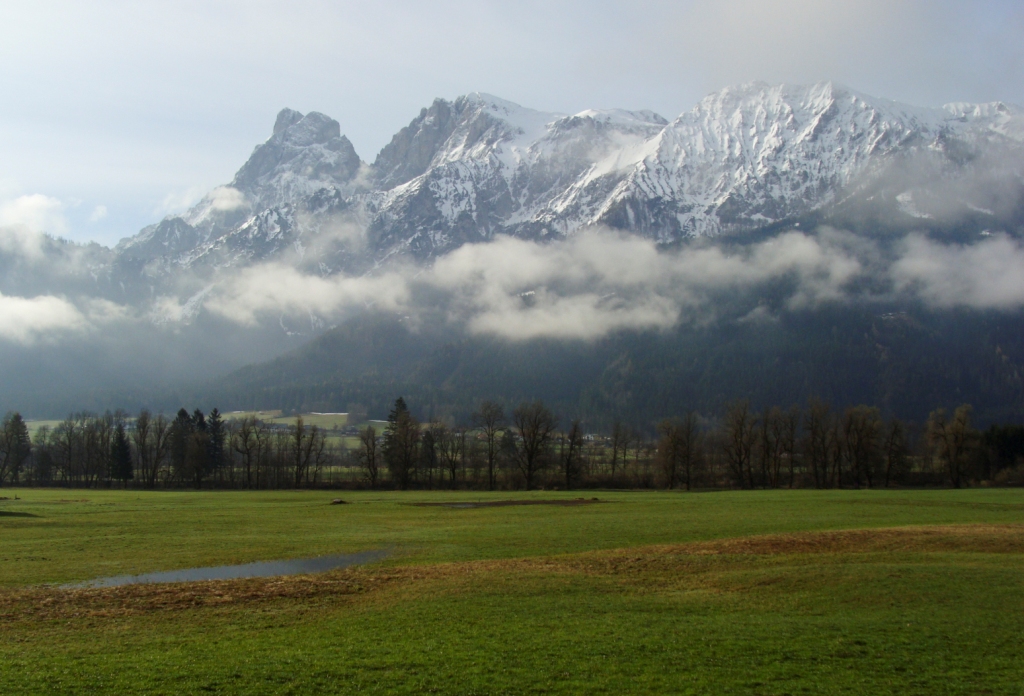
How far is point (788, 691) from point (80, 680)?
18.9 metres

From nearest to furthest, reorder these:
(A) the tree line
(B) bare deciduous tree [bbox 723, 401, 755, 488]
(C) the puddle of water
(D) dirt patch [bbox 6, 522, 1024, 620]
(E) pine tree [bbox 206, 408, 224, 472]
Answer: (D) dirt patch [bbox 6, 522, 1024, 620] < (C) the puddle of water < (B) bare deciduous tree [bbox 723, 401, 755, 488] < (A) the tree line < (E) pine tree [bbox 206, 408, 224, 472]

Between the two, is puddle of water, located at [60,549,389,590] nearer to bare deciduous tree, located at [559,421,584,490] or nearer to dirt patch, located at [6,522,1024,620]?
dirt patch, located at [6,522,1024,620]

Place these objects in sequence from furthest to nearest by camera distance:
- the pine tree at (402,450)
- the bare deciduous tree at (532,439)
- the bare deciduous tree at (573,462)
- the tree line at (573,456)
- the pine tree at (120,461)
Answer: the pine tree at (120,461)
the pine tree at (402,450)
the bare deciduous tree at (573,462)
the bare deciduous tree at (532,439)
the tree line at (573,456)

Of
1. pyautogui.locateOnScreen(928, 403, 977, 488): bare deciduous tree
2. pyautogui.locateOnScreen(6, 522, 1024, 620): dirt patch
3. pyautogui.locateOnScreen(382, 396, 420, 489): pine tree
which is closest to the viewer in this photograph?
pyautogui.locateOnScreen(6, 522, 1024, 620): dirt patch

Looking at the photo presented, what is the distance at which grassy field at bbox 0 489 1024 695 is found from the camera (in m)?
18.7

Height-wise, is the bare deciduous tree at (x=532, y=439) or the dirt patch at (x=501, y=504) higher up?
the bare deciduous tree at (x=532, y=439)

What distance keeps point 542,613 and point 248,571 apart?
1727 cm

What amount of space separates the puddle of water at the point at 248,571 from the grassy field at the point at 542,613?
159 cm

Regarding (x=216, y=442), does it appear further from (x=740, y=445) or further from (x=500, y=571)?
(x=500, y=571)

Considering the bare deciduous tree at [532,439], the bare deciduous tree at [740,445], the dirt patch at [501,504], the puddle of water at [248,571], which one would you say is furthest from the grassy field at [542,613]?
the bare deciduous tree at [740,445]

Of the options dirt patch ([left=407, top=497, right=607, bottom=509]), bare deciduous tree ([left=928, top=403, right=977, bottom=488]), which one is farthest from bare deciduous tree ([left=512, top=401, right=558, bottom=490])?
bare deciduous tree ([left=928, top=403, right=977, bottom=488])

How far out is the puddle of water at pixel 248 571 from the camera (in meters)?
31.7

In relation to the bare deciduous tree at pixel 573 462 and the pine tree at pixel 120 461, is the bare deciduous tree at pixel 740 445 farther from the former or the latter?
the pine tree at pixel 120 461

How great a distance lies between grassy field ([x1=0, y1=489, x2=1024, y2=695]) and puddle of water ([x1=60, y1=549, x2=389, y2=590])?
1.59 meters
